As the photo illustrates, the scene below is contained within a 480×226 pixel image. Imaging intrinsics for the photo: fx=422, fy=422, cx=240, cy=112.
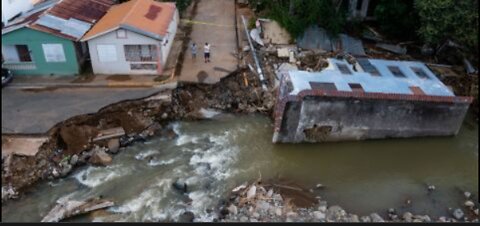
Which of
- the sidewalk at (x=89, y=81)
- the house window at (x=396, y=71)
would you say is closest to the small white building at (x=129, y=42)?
the sidewalk at (x=89, y=81)

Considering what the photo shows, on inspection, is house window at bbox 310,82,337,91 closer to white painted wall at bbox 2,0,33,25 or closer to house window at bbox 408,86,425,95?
house window at bbox 408,86,425,95

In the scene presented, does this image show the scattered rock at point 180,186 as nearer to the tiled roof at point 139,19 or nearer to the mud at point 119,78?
the mud at point 119,78

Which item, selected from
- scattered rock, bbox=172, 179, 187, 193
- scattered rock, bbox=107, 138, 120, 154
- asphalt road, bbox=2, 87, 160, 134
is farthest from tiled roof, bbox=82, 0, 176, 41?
scattered rock, bbox=172, 179, 187, 193

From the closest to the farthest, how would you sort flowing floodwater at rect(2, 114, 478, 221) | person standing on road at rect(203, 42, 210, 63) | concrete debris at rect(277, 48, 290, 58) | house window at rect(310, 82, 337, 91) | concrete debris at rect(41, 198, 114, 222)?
concrete debris at rect(41, 198, 114, 222) < flowing floodwater at rect(2, 114, 478, 221) < house window at rect(310, 82, 337, 91) < person standing on road at rect(203, 42, 210, 63) < concrete debris at rect(277, 48, 290, 58)

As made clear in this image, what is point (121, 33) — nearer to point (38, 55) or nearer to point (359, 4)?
point (38, 55)

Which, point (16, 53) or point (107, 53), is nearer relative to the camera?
point (16, 53)

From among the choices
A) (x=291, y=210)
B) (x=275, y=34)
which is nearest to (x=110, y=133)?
(x=291, y=210)
